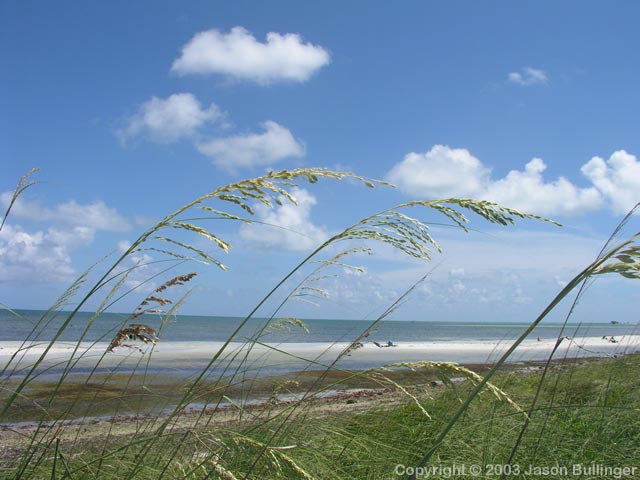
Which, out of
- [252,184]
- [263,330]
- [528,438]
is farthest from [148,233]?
[528,438]

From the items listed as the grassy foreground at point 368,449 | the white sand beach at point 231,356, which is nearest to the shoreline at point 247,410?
the grassy foreground at point 368,449

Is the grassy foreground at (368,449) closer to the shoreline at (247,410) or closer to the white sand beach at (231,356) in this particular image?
the shoreline at (247,410)

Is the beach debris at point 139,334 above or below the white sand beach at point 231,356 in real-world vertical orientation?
above

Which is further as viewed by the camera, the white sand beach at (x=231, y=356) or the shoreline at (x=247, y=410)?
the white sand beach at (x=231, y=356)

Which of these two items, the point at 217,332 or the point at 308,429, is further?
the point at 217,332

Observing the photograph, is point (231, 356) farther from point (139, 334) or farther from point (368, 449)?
point (139, 334)

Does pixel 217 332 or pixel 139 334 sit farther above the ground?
pixel 139 334

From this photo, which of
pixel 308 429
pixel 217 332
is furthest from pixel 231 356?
pixel 217 332

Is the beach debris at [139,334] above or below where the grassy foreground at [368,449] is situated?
above

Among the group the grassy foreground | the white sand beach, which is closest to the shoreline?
Result: the grassy foreground

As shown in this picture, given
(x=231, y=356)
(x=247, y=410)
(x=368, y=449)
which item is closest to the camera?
(x=368, y=449)

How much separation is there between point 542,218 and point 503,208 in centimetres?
12

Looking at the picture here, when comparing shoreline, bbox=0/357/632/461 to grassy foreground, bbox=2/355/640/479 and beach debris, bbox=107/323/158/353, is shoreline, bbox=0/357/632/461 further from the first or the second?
beach debris, bbox=107/323/158/353

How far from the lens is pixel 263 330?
2.45 m
